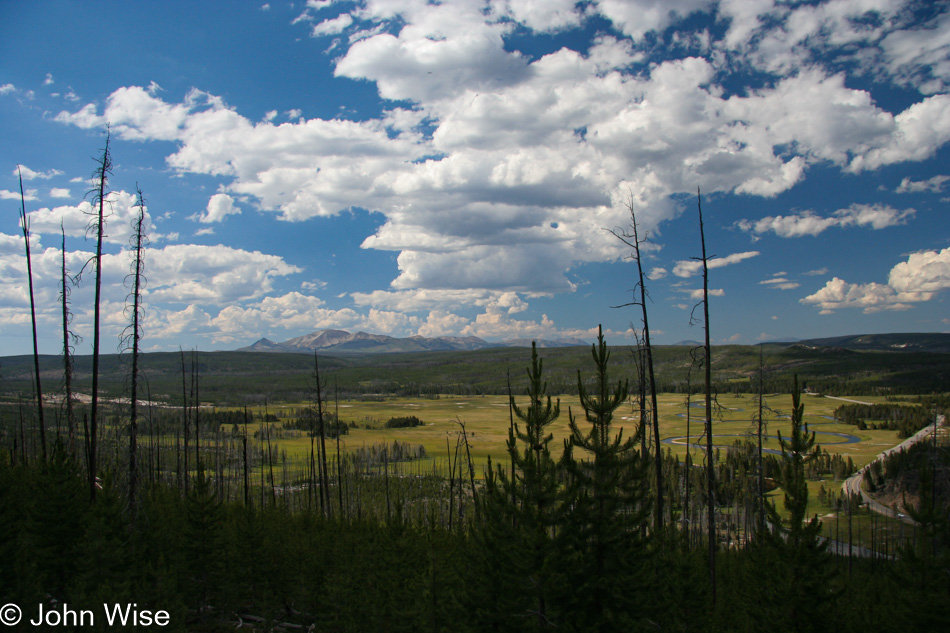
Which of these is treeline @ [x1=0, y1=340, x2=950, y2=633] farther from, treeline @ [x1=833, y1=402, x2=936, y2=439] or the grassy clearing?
treeline @ [x1=833, y1=402, x2=936, y2=439]

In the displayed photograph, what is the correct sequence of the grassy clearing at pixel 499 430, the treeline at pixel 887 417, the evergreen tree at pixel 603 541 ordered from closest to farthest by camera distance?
1. the evergreen tree at pixel 603 541
2. the grassy clearing at pixel 499 430
3. the treeline at pixel 887 417

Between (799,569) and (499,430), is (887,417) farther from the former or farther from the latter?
(799,569)

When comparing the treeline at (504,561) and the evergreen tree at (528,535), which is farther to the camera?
the treeline at (504,561)

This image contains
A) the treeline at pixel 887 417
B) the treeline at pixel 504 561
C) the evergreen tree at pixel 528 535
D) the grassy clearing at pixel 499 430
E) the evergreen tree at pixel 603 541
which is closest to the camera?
the evergreen tree at pixel 603 541

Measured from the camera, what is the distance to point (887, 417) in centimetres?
13088

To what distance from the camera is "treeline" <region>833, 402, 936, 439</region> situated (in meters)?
115

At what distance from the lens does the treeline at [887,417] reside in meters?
115

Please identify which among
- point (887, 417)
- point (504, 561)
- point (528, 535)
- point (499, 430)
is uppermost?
point (528, 535)

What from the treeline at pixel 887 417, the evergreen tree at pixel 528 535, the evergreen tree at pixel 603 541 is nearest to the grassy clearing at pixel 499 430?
the treeline at pixel 887 417

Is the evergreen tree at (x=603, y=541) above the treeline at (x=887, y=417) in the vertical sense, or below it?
above

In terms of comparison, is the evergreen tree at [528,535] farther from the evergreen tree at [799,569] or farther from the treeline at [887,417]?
the treeline at [887,417]

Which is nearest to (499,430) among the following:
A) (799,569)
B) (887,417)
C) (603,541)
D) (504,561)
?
(887,417)

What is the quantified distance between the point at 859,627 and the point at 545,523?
473 inches

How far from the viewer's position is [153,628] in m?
15.8
